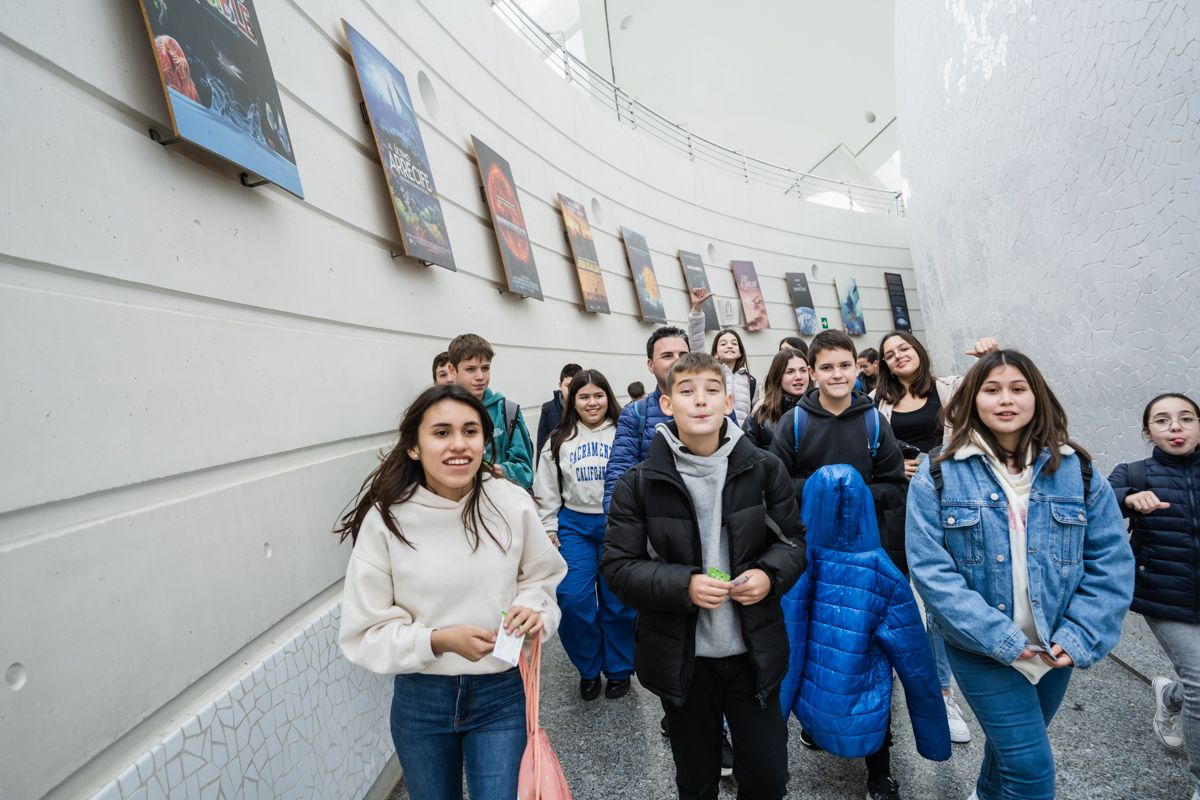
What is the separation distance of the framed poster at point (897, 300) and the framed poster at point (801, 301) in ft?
10.7

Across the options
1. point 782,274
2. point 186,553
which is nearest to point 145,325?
point 186,553

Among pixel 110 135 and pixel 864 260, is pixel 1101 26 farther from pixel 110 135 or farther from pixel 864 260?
pixel 864 260

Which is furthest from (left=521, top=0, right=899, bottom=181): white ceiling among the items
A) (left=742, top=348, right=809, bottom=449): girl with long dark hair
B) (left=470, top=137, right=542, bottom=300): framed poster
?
(left=742, top=348, right=809, bottom=449): girl with long dark hair

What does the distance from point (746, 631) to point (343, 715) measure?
5.22ft

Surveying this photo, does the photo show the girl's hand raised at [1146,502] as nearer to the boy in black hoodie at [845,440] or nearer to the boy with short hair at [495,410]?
the boy in black hoodie at [845,440]

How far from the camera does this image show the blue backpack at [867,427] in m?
2.40

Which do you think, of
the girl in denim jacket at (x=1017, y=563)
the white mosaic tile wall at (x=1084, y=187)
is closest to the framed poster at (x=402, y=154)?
the girl in denim jacket at (x=1017, y=563)

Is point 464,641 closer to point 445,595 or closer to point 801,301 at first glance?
point 445,595

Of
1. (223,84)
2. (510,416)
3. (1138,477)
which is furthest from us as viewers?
(510,416)

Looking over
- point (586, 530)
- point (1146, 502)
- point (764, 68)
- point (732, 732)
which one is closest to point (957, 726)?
point (1146, 502)

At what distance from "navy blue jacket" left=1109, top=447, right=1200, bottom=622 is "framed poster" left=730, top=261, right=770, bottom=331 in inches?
315

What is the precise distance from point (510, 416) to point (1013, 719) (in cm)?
239

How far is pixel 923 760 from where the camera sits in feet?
7.69

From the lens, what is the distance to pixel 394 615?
1479 mm
